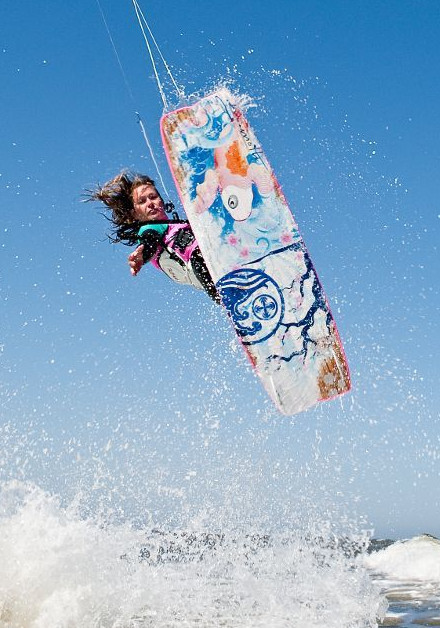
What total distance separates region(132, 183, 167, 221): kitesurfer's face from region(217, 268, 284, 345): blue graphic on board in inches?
46.7

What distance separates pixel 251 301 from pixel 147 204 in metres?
1.73

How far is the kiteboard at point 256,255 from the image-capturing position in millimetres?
7266

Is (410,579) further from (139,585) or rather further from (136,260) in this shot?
(136,260)

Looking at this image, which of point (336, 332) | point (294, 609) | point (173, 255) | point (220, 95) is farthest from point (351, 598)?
point (220, 95)

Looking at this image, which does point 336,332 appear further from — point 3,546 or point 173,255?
point 3,546

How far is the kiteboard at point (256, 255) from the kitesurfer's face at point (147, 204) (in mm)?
400

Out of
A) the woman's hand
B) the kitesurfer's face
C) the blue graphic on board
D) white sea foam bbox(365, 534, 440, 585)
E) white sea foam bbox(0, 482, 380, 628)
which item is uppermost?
the kitesurfer's face

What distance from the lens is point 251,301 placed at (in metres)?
7.45

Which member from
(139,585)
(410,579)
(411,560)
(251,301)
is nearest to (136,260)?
(251,301)

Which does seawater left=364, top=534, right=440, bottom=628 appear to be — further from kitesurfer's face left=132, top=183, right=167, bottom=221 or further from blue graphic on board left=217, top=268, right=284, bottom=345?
kitesurfer's face left=132, top=183, right=167, bottom=221

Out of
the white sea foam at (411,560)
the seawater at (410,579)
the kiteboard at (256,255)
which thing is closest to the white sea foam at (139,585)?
the seawater at (410,579)

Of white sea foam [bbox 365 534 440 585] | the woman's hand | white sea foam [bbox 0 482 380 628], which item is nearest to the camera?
white sea foam [bbox 0 482 380 628]

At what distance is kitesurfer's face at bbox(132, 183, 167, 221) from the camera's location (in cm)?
784

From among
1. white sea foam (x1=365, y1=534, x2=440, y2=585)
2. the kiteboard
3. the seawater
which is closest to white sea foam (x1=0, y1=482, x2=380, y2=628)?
the seawater
